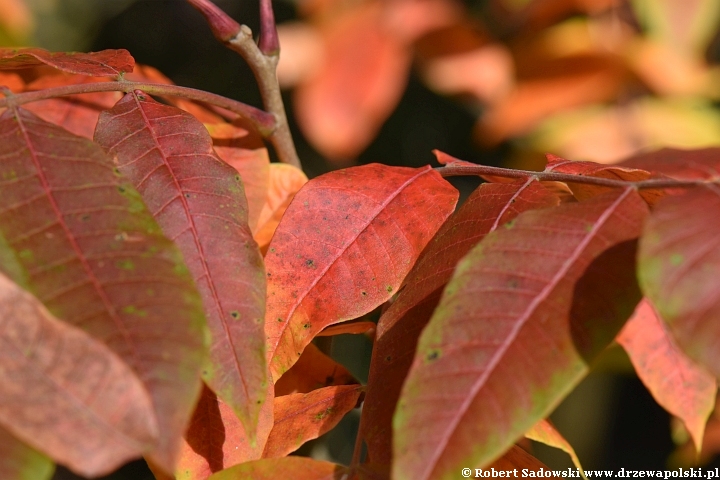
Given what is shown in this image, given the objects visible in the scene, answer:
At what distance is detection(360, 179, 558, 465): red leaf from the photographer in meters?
0.41

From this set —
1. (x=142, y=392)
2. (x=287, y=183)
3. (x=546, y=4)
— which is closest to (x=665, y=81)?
(x=546, y=4)

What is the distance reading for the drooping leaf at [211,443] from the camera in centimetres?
46

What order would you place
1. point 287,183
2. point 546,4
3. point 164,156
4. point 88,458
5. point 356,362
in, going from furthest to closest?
point 356,362 < point 546,4 < point 287,183 < point 164,156 < point 88,458

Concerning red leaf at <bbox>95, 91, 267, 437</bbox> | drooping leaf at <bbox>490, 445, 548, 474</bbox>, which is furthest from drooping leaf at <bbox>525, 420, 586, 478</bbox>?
red leaf at <bbox>95, 91, 267, 437</bbox>

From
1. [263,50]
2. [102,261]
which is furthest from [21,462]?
[263,50]

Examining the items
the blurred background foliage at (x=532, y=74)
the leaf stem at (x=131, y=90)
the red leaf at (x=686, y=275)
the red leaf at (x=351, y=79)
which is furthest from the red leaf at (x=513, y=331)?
the red leaf at (x=351, y=79)

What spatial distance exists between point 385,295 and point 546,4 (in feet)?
3.47

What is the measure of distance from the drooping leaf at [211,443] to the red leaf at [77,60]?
0.24 metres

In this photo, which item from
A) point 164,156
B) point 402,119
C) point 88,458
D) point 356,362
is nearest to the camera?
point 88,458

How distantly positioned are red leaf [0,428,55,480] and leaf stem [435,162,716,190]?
1.15 ft

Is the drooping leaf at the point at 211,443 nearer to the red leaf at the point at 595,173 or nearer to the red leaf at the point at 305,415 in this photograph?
the red leaf at the point at 305,415

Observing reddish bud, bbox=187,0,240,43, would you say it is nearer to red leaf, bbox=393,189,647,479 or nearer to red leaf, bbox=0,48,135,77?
red leaf, bbox=0,48,135,77

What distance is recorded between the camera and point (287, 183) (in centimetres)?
65

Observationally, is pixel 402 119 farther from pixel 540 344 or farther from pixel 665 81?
pixel 540 344
